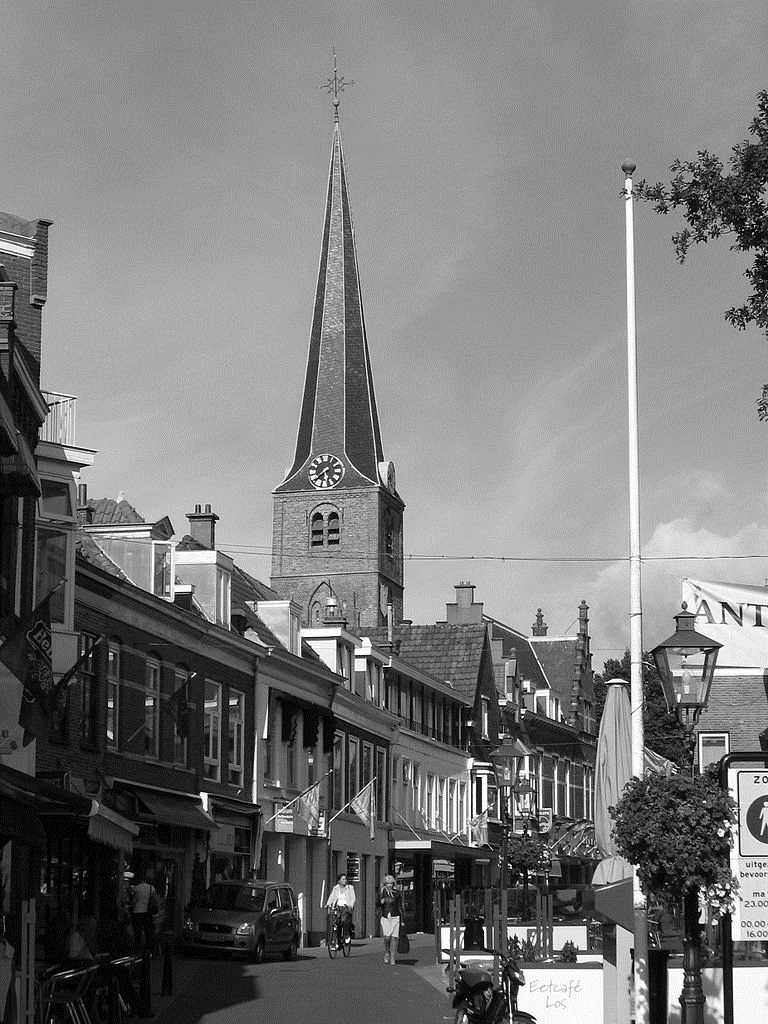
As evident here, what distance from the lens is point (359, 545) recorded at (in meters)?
121

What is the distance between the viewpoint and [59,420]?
29609 mm

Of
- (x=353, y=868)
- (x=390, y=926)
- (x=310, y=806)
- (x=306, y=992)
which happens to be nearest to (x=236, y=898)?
(x=390, y=926)

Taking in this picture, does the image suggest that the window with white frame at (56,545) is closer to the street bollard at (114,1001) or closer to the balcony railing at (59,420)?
the balcony railing at (59,420)

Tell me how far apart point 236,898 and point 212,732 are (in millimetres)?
7114

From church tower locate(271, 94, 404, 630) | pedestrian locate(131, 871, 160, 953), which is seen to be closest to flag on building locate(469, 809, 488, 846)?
pedestrian locate(131, 871, 160, 953)

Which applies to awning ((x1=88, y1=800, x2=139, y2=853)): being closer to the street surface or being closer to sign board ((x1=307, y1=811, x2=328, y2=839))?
the street surface

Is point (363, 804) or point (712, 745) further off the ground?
point (712, 745)

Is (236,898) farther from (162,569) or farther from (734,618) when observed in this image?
(734,618)

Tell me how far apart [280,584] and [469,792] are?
169 feet

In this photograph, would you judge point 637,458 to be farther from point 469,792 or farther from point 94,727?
point 469,792

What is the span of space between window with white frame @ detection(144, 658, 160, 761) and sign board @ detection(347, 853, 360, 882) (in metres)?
15.3

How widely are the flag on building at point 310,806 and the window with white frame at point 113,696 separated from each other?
445 inches

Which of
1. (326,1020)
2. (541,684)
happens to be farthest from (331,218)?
(326,1020)

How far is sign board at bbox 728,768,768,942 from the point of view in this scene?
1446cm
